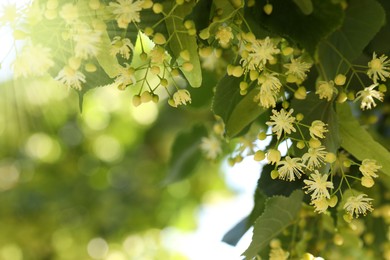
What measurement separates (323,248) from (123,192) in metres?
1.79

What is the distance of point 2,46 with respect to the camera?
70cm

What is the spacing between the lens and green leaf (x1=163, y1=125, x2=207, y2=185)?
1129 millimetres

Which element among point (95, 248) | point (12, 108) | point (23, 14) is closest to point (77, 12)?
point (23, 14)

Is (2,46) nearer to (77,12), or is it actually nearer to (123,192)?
(77,12)

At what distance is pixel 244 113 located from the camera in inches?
28.0

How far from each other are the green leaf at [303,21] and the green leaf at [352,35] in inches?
2.2

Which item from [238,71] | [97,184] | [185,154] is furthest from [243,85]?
[97,184]

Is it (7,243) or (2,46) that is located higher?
(2,46)

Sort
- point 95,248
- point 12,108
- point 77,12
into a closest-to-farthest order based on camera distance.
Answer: point 77,12 → point 12,108 → point 95,248

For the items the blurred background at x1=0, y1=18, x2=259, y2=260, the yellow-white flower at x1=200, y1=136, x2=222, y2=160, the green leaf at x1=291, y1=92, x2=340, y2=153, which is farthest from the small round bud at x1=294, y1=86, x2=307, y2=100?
the blurred background at x1=0, y1=18, x2=259, y2=260

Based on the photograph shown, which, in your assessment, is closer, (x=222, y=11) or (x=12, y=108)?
(x=222, y=11)

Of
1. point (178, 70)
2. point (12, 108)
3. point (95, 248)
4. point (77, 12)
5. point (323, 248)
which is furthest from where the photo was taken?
point (95, 248)

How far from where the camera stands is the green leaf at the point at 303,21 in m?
0.63

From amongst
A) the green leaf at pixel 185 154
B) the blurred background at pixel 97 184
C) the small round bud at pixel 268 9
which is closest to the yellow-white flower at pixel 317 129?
the small round bud at pixel 268 9
